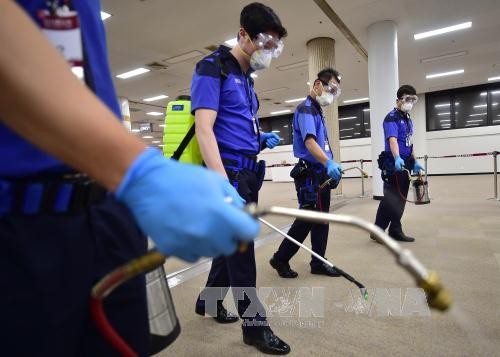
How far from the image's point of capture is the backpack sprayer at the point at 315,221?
1.40ft

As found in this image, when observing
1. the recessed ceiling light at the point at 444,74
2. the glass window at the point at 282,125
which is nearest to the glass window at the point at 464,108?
the recessed ceiling light at the point at 444,74

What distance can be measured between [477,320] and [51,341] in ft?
6.77

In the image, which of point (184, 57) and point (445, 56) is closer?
point (184, 57)

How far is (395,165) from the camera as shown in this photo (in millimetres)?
3303

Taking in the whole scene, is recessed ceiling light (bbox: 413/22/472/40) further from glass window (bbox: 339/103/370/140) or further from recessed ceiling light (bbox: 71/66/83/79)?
recessed ceiling light (bbox: 71/66/83/79)

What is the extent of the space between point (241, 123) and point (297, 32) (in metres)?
5.99

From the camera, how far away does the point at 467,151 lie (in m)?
12.3

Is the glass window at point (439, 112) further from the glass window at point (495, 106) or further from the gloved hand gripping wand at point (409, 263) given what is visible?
the gloved hand gripping wand at point (409, 263)

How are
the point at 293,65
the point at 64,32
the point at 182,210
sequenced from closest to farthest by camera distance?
1. the point at 182,210
2. the point at 64,32
3. the point at 293,65

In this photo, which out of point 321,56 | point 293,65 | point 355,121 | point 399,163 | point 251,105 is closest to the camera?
point 251,105

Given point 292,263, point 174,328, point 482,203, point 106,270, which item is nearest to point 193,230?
point 106,270

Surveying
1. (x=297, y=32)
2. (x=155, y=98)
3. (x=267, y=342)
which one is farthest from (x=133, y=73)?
(x=267, y=342)

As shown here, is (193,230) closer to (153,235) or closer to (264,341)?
(153,235)

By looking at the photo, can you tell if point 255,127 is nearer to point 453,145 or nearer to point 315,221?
point 315,221
